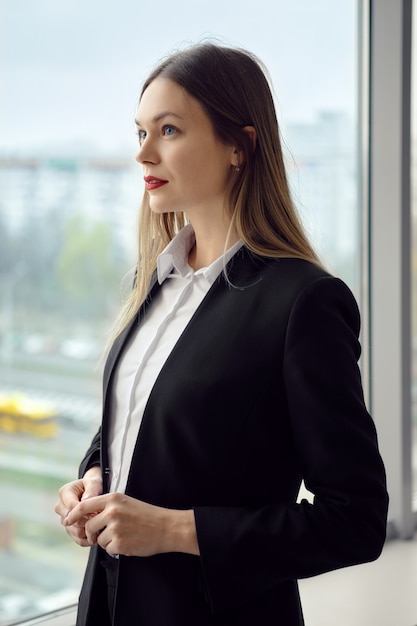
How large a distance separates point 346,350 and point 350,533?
273 mm

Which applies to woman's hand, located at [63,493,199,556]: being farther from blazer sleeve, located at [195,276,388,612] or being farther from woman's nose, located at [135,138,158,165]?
woman's nose, located at [135,138,158,165]

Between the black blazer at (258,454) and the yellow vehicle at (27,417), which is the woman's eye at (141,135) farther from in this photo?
the yellow vehicle at (27,417)

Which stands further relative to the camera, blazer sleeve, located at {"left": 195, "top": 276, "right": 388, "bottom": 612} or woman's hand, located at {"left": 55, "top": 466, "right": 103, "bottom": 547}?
woman's hand, located at {"left": 55, "top": 466, "right": 103, "bottom": 547}

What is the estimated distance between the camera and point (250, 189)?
4.48 ft

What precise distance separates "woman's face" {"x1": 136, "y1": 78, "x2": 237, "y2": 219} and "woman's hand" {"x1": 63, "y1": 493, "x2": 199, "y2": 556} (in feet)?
1.69

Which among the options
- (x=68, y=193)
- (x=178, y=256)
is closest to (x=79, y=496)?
(x=178, y=256)

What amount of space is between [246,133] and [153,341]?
1.31 feet

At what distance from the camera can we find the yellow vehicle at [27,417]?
2.41 metres

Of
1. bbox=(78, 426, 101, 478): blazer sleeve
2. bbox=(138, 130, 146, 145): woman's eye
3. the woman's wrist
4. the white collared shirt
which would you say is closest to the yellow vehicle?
bbox=(78, 426, 101, 478): blazer sleeve

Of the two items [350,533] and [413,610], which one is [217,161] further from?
[413,610]

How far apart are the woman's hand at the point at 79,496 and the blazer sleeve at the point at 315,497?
0.70ft

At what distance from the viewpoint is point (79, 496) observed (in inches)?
54.1

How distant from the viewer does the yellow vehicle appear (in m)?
2.41

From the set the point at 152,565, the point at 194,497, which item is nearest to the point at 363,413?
the point at 194,497
